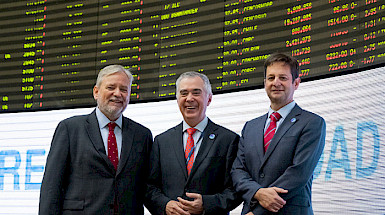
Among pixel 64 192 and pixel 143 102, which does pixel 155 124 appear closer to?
Result: pixel 143 102

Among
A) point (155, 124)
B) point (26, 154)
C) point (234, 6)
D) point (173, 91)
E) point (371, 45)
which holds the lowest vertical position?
point (26, 154)

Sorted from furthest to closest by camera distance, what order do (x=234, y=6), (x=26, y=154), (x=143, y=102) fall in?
(x=26, y=154)
(x=143, y=102)
(x=234, y=6)

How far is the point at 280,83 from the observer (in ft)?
8.89

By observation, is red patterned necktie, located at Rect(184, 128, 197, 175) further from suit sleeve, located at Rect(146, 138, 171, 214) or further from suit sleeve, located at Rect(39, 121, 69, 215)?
suit sleeve, located at Rect(39, 121, 69, 215)

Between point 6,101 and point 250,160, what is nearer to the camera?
point 250,160

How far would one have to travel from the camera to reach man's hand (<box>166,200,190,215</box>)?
2.71 metres

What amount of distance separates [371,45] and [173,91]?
1723 mm

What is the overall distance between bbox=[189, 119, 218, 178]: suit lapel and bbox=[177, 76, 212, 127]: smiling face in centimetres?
9

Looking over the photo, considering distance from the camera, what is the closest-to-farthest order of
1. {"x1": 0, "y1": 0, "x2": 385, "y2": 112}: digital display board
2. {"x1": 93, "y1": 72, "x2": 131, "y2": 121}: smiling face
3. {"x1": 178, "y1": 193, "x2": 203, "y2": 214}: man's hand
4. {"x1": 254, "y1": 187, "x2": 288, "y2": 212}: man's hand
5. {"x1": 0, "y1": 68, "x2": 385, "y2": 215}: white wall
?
{"x1": 254, "y1": 187, "x2": 288, "y2": 212}: man's hand, {"x1": 178, "y1": 193, "x2": 203, "y2": 214}: man's hand, {"x1": 93, "y1": 72, "x2": 131, "y2": 121}: smiling face, {"x1": 0, "y1": 68, "x2": 385, "y2": 215}: white wall, {"x1": 0, "y1": 0, "x2": 385, "y2": 112}: digital display board

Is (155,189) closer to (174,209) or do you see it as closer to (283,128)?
(174,209)

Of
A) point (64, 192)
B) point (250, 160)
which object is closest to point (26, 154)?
point (64, 192)

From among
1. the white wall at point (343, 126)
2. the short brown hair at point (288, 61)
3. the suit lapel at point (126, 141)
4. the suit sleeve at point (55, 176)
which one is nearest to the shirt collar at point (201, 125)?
the suit lapel at point (126, 141)

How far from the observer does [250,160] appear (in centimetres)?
271

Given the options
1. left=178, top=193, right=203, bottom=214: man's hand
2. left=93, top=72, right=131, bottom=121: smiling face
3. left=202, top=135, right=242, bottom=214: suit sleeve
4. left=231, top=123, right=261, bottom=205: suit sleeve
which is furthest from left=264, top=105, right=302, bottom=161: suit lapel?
left=93, top=72, right=131, bottom=121: smiling face
